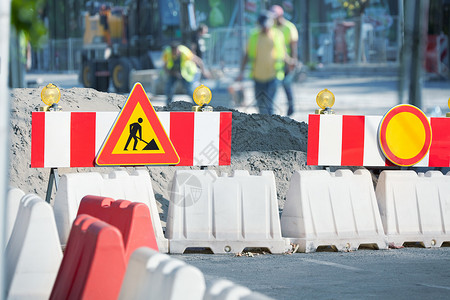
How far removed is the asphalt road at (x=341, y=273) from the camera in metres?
5.68

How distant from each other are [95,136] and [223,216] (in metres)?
1.23

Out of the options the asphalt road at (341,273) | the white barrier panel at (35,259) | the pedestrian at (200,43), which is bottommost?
the asphalt road at (341,273)

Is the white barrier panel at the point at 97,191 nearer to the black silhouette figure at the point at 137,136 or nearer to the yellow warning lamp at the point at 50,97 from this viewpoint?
the black silhouette figure at the point at 137,136

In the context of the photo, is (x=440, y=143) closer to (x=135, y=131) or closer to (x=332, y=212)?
(x=332, y=212)

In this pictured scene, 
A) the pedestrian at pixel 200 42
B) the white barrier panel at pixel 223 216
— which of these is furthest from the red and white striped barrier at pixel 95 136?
the pedestrian at pixel 200 42

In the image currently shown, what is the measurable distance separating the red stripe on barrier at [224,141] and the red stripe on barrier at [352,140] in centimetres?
95

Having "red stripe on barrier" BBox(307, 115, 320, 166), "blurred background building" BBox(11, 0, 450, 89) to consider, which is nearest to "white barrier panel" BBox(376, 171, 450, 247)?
"red stripe on barrier" BBox(307, 115, 320, 166)

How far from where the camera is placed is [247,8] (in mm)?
23875

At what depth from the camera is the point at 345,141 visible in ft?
24.9

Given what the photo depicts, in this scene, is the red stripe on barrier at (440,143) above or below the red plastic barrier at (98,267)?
above

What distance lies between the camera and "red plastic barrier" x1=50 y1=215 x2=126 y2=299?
434 centimetres

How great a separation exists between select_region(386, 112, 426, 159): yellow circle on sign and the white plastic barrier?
4231 mm

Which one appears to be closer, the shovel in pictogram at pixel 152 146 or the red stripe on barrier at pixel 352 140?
the shovel in pictogram at pixel 152 146

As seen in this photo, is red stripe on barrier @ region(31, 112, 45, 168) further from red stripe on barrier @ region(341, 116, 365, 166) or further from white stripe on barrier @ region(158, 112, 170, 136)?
red stripe on barrier @ region(341, 116, 365, 166)
